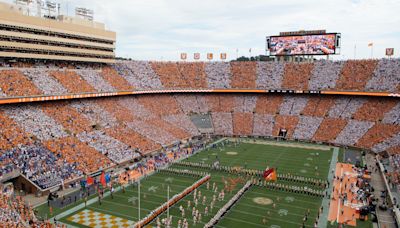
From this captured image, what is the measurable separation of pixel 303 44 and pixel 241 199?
44.1m

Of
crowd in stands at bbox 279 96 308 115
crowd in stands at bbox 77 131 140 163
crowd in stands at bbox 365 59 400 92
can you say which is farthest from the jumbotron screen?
crowd in stands at bbox 77 131 140 163

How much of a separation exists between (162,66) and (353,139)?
37.5 metres

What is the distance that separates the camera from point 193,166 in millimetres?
39531

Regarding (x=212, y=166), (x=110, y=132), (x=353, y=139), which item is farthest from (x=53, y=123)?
(x=353, y=139)

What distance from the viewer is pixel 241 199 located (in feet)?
97.2

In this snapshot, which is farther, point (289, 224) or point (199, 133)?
point (199, 133)

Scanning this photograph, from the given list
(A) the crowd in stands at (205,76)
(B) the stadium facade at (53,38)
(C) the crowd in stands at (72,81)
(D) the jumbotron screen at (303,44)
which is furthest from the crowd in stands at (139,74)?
(D) the jumbotron screen at (303,44)

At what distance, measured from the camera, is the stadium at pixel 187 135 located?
27.5 m

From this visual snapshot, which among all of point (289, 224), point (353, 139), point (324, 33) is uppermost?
point (324, 33)

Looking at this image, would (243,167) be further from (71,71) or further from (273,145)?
(71,71)

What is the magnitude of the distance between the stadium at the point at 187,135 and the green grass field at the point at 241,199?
6.8 inches

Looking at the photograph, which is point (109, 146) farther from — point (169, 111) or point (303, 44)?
point (303, 44)

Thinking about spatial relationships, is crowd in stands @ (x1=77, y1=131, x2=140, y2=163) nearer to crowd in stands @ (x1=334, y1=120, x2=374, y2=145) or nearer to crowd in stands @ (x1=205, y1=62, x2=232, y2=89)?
crowd in stands @ (x1=205, y1=62, x2=232, y2=89)

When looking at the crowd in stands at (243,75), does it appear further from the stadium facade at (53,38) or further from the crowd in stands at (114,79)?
the stadium facade at (53,38)
